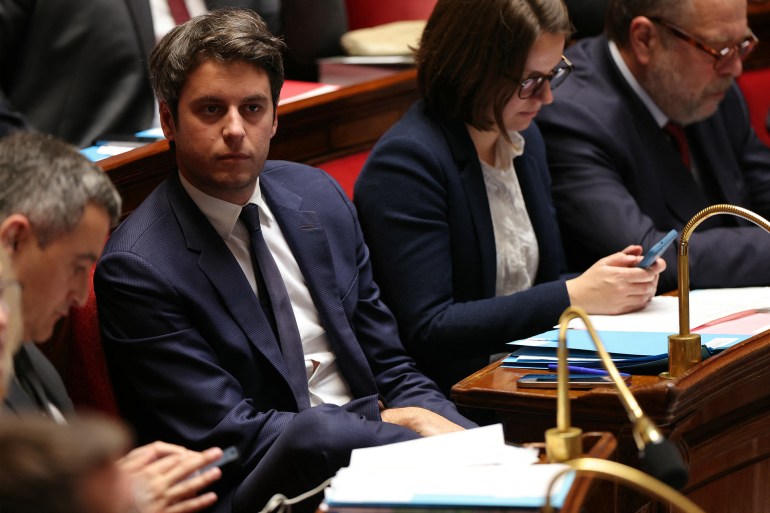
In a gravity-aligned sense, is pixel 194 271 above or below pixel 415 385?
above

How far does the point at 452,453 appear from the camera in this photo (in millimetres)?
1681

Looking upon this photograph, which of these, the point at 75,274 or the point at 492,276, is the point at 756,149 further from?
the point at 75,274

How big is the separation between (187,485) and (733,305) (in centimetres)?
133

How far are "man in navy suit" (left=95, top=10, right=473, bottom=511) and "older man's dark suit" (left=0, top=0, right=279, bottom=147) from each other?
2.86 ft

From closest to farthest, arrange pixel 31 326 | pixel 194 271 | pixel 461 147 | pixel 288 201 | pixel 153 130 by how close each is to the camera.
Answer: pixel 31 326 < pixel 194 271 < pixel 288 201 < pixel 461 147 < pixel 153 130

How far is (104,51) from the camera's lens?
3.20 meters

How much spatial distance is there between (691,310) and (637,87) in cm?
92

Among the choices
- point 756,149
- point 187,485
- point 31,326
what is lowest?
point 756,149

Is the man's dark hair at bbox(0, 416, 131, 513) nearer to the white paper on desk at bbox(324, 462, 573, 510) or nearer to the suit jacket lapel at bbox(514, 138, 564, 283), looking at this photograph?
the white paper on desk at bbox(324, 462, 573, 510)

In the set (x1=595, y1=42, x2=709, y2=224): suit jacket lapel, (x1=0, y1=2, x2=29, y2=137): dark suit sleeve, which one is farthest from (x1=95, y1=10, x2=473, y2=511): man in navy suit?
(x1=595, y1=42, x2=709, y2=224): suit jacket lapel

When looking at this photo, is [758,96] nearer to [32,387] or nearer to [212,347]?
[212,347]

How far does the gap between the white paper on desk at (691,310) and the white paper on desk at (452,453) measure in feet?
2.40

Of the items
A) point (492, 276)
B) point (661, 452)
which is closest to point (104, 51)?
point (492, 276)

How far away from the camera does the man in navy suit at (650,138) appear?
301 centimetres
